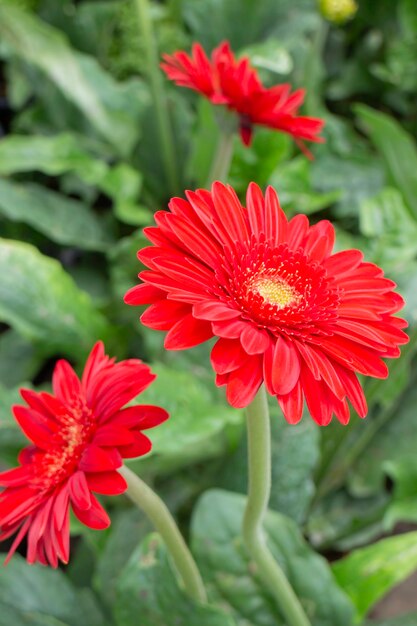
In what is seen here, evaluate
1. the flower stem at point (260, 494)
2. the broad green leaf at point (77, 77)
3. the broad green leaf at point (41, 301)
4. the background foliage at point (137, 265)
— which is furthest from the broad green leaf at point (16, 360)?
→ the flower stem at point (260, 494)

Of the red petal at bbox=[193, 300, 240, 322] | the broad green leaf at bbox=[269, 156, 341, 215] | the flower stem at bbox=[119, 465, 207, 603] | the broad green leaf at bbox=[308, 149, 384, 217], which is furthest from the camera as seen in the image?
the broad green leaf at bbox=[308, 149, 384, 217]

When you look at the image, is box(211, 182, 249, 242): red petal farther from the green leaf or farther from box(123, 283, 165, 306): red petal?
the green leaf

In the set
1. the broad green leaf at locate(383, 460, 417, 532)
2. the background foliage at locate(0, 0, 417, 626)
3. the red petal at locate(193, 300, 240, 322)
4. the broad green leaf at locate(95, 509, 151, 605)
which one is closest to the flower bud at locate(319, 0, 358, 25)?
the background foliage at locate(0, 0, 417, 626)

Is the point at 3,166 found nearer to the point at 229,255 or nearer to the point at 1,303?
the point at 1,303

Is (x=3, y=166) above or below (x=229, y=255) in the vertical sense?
above

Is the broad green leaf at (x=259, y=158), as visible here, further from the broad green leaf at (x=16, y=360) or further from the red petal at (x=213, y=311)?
the red petal at (x=213, y=311)

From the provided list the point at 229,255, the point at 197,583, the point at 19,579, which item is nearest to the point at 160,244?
the point at 229,255
